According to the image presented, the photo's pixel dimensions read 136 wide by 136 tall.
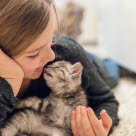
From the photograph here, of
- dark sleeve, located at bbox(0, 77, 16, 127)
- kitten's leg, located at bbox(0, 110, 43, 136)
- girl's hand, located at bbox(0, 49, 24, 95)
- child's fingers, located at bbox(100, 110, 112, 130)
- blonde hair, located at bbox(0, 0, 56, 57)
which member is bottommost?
kitten's leg, located at bbox(0, 110, 43, 136)

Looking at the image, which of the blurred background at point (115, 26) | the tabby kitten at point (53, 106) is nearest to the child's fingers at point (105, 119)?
the tabby kitten at point (53, 106)

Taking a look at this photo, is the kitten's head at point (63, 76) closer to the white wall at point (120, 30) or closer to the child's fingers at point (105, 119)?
the child's fingers at point (105, 119)

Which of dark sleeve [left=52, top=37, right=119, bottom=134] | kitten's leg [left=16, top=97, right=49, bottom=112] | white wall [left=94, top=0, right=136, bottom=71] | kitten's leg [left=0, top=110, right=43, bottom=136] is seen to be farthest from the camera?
white wall [left=94, top=0, right=136, bottom=71]

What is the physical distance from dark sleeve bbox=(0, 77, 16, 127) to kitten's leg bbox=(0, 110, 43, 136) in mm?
58

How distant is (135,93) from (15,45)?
1.03 metres

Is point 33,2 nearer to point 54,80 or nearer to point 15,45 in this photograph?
point 15,45

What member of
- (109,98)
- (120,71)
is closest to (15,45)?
(109,98)

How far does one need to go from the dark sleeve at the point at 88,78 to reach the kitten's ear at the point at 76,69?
2.2 inches

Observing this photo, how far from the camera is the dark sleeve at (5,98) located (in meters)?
1.01

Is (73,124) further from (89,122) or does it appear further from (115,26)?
(115,26)

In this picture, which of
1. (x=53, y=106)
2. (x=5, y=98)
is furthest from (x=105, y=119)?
(x=5, y=98)

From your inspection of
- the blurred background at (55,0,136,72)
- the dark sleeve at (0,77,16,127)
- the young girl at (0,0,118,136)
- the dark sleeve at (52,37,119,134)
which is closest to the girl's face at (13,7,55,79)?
the young girl at (0,0,118,136)

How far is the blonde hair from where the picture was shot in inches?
38.4

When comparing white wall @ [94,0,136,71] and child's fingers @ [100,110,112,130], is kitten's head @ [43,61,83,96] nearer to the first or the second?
child's fingers @ [100,110,112,130]
